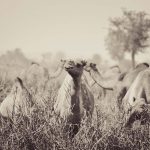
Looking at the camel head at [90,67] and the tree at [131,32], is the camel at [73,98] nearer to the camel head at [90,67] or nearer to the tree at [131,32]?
the camel head at [90,67]

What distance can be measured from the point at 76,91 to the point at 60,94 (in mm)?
451

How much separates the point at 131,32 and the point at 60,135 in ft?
142

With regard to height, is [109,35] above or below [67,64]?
above

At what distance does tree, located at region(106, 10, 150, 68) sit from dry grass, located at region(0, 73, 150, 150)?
39641 millimetres

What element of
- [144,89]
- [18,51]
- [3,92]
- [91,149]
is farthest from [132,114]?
[18,51]

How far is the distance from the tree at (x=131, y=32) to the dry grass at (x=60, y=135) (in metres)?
39.6

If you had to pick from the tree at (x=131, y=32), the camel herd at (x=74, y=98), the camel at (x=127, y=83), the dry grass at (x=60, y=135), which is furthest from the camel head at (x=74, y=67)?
the tree at (x=131, y=32)

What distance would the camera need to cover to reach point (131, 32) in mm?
46750

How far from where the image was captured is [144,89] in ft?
25.4

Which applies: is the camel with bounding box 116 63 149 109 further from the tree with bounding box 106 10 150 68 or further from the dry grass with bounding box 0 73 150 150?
the tree with bounding box 106 10 150 68

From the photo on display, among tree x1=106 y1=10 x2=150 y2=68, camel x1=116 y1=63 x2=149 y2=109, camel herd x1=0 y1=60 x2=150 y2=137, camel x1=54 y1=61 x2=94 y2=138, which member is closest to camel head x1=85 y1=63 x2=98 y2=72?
camel herd x1=0 y1=60 x2=150 y2=137

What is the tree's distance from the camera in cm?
4581

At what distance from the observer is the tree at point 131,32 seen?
4581 centimetres

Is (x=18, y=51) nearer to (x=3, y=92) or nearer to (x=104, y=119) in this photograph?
(x=3, y=92)
